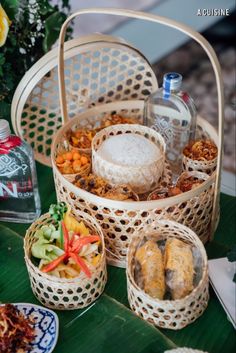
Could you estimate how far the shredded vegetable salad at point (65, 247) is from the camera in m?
0.89

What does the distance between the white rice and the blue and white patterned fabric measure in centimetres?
30

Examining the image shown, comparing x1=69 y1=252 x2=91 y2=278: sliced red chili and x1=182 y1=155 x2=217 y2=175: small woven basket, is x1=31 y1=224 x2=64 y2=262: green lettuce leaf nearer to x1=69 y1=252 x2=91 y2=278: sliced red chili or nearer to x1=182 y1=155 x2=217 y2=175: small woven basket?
x1=69 y1=252 x2=91 y2=278: sliced red chili

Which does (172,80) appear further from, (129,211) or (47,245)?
(47,245)

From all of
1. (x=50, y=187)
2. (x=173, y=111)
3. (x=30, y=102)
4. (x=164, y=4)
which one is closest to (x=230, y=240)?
(x=173, y=111)

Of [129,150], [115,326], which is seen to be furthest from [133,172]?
[115,326]

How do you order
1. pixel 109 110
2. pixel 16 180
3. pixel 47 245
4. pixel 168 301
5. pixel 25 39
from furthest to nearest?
pixel 25 39
pixel 109 110
pixel 16 180
pixel 47 245
pixel 168 301

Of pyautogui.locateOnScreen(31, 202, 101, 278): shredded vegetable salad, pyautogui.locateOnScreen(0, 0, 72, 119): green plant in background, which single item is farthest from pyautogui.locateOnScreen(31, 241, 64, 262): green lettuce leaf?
pyautogui.locateOnScreen(0, 0, 72, 119): green plant in background

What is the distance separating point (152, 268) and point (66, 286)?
0.14m

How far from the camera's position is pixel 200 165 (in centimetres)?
104

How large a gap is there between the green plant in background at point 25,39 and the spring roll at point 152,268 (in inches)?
21.5

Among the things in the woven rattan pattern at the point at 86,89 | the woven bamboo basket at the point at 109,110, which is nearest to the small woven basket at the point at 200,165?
the woven bamboo basket at the point at 109,110

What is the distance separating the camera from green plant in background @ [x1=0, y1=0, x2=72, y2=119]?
1.24m

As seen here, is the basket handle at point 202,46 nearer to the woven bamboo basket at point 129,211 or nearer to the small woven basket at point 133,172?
the woven bamboo basket at point 129,211

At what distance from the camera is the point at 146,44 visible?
260cm
